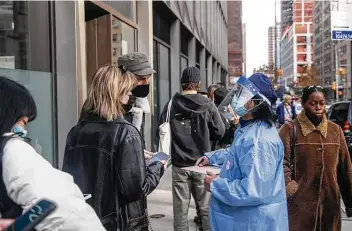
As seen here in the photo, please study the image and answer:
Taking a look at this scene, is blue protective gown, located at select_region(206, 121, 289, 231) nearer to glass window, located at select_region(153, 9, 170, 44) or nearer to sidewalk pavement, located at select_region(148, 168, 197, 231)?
sidewalk pavement, located at select_region(148, 168, 197, 231)

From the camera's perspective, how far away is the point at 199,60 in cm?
2375

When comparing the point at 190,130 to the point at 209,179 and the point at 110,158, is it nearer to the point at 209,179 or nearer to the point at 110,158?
the point at 209,179

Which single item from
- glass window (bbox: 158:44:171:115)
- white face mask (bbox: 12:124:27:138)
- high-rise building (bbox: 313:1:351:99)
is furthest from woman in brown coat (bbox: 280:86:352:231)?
high-rise building (bbox: 313:1:351:99)

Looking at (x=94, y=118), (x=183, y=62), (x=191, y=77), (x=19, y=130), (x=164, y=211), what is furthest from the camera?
(x=183, y=62)

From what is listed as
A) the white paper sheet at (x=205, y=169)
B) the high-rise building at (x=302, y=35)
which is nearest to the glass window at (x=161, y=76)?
the white paper sheet at (x=205, y=169)

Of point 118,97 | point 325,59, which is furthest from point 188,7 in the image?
point 325,59

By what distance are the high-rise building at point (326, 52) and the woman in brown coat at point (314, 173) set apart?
11415 centimetres

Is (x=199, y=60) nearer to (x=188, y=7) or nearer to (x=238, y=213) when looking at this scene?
(x=188, y=7)

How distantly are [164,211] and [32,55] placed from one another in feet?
9.83

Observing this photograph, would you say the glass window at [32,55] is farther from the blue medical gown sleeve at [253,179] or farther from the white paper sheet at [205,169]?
the blue medical gown sleeve at [253,179]

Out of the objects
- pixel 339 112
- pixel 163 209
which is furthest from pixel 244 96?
pixel 339 112

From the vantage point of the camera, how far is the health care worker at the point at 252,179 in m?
2.74

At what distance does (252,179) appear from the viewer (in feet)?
8.89

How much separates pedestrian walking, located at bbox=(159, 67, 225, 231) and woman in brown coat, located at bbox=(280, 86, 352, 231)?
1519 millimetres
